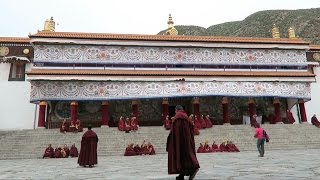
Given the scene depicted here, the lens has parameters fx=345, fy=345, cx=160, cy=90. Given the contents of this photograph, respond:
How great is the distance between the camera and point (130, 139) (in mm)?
17656

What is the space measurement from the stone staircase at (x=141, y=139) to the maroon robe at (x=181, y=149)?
1033 centimetres

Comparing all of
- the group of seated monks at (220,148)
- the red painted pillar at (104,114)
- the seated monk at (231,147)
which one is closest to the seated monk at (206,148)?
the group of seated monks at (220,148)

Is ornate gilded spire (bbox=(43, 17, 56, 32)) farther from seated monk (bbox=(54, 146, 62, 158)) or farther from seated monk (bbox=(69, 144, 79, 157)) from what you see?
seated monk (bbox=(69, 144, 79, 157))

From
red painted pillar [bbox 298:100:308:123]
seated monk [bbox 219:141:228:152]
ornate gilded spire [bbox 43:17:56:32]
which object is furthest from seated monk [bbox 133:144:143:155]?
red painted pillar [bbox 298:100:308:123]

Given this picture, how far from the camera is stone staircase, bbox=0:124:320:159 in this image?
1628 cm

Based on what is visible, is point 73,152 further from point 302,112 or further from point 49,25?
point 302,112

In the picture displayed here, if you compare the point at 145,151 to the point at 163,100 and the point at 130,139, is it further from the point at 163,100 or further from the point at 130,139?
the point at 163,100

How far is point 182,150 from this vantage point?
5801 mm

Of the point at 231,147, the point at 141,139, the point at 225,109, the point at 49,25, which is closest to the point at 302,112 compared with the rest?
the point at 225,109

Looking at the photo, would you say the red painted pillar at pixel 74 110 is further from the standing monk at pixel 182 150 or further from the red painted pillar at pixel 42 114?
the standing monk at pixel 182 150

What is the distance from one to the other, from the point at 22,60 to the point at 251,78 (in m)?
15.3

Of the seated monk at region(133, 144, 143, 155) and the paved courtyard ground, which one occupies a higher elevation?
the paved courtyard ground

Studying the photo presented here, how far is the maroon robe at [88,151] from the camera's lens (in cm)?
969

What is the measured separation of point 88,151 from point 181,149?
480cm
